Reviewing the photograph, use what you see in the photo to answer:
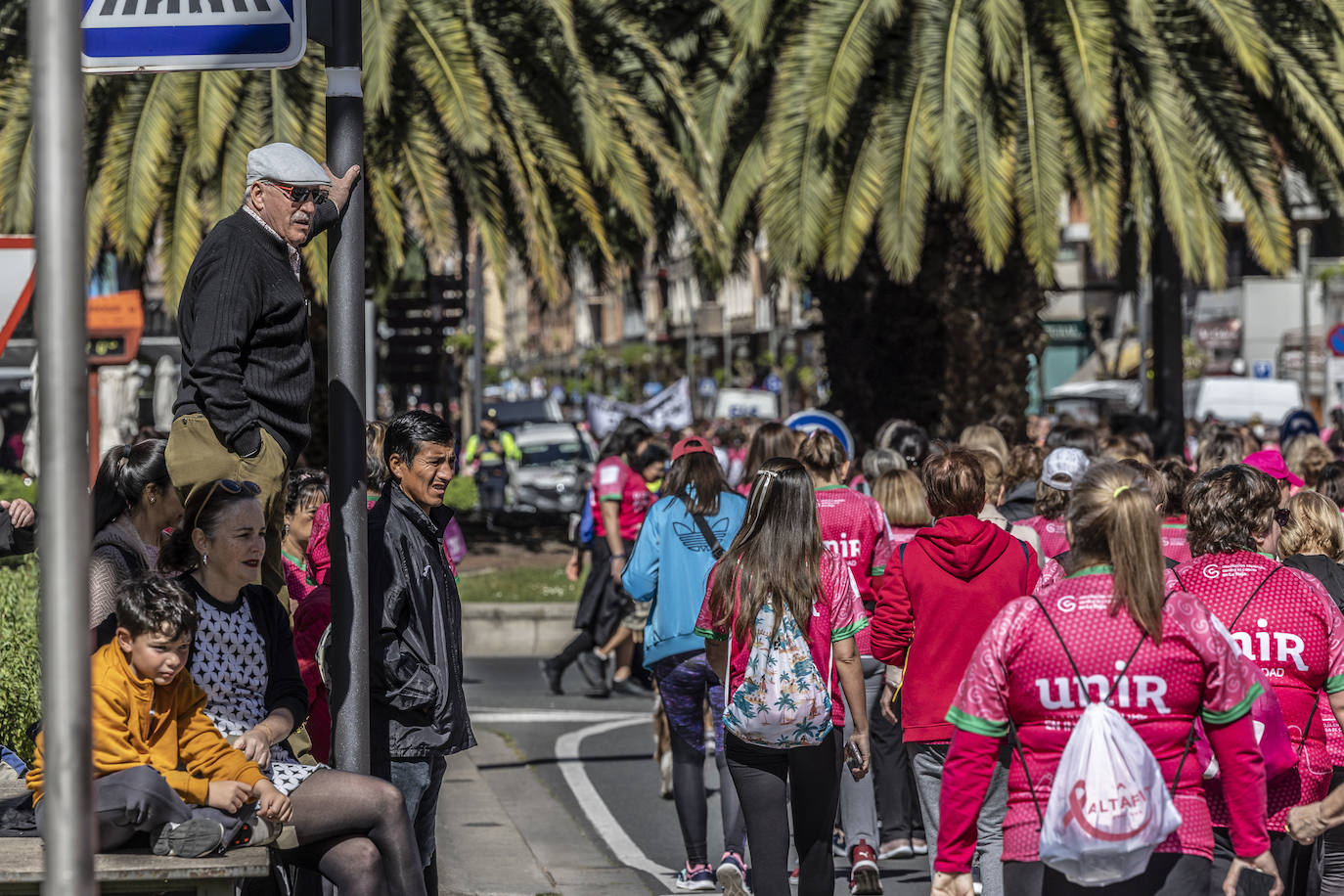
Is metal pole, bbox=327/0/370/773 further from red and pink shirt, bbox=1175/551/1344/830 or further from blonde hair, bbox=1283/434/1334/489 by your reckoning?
blonde hair, bbox=1283/434/1334/489

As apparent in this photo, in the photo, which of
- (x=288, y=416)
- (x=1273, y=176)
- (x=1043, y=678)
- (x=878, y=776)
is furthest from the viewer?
(x=1273, y=176)

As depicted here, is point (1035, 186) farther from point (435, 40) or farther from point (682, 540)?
point (682, 540)

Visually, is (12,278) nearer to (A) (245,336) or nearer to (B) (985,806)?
(A) (245,336)

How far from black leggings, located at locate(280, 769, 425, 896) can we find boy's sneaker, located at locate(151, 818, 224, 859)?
37 cm

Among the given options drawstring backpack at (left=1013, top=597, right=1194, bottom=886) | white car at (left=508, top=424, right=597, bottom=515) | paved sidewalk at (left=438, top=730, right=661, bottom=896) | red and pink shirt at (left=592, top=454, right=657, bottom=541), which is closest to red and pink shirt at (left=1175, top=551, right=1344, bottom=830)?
drawstring backpack at (left=1013, top=597, right=1194, bottom=886)

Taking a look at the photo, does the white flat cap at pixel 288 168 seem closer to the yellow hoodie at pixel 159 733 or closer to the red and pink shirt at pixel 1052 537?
the yellow hoodie at pixel 159 733

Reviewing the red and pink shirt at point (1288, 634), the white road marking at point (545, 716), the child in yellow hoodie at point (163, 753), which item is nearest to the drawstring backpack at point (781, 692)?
the red and pink shirt at point (1288, 634)

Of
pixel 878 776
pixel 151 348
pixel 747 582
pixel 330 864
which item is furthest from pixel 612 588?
pixel 151 348

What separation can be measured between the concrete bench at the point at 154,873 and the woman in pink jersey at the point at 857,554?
352cm

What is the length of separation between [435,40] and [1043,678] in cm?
1037

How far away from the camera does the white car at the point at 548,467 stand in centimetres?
3344

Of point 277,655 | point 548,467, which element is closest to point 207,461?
point 277,655

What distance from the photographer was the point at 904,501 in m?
8.15

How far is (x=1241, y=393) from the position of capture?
33.9 metres
